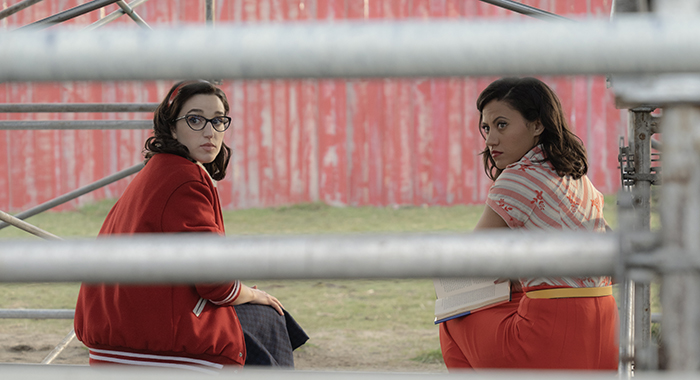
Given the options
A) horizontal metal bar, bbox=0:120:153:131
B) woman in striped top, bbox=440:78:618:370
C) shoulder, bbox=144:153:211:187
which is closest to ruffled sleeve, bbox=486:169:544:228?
woman in striped top, bbox=440:78:618:370

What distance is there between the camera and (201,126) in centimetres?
212

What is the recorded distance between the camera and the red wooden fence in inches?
377

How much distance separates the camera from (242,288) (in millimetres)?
1989

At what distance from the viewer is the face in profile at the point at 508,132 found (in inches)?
78.8

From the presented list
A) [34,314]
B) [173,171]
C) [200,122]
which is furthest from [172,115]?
[34,314]

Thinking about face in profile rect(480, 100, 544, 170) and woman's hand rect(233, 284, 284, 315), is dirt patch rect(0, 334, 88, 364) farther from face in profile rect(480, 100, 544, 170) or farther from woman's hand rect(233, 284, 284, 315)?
face in profile rect(480, 100, 544, 170)

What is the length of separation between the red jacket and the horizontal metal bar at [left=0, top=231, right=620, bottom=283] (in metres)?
1.17

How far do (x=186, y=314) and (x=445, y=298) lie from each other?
778 millimetres

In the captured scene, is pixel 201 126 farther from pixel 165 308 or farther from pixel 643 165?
pixel 643 165

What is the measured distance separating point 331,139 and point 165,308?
8.04m

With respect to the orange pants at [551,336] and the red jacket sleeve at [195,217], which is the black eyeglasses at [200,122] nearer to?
the red jacket sleeve at [195,217]

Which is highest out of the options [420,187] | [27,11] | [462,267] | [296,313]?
[27,11]

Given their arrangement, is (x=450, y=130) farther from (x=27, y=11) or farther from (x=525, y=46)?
(x=525, y=46)

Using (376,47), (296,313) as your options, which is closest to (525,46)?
(376,47)
